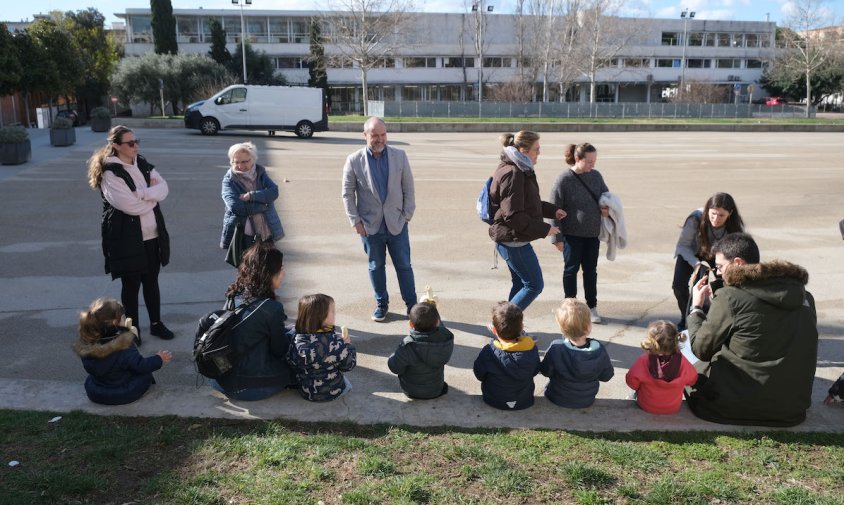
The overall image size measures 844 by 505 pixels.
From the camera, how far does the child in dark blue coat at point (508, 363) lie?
14.7 feet

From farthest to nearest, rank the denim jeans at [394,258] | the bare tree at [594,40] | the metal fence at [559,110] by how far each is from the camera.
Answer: the bare tree at [594,40], the metal fence at [559,110], the denim jeans at [394,258]

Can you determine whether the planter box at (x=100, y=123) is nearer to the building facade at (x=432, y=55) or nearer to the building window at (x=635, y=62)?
the building facade at (x=432, y=55)

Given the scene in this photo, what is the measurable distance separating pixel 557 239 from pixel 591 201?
0.46 m

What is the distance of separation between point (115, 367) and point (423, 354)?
6.67 ft

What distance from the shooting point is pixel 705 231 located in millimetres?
5664

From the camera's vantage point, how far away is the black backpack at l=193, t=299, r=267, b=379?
4.32 metres

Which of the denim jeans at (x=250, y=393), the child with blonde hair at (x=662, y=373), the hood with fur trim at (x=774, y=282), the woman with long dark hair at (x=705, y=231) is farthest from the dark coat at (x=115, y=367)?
the woman with long dark hair at (x=705, y=231)

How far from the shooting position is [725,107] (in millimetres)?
47531

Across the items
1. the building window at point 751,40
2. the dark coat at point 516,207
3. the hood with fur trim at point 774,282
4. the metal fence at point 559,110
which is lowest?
the hood with fur trim at point 774,282

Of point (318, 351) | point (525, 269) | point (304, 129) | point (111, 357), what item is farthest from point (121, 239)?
point (304, 129)

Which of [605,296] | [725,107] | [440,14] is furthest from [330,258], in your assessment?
[440,14]

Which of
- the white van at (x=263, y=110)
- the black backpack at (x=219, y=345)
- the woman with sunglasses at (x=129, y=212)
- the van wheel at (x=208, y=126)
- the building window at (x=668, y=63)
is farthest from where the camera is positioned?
the building window at (x=668, y=63)

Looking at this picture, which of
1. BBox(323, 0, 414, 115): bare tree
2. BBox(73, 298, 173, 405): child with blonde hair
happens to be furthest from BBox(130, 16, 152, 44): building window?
BBox(73, 298, 173, 405): child with blonde hair

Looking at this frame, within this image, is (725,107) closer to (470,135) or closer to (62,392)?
(470,135)
